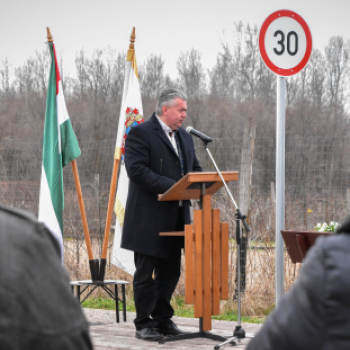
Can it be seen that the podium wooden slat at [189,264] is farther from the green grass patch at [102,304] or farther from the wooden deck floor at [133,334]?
the green grass patch at [102,304]

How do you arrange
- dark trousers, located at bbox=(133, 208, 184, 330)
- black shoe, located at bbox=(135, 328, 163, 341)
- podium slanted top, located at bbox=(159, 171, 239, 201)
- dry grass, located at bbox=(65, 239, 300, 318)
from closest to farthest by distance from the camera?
podium slanted top, located at bbox=(159, 171, 239, 201) → black shoe, located at bbox=(135, 328, 163, 341) → dark trousers, located at bbox=(133, 208, 184, 330) → dry grass, located at bbox=(65, 239, 300, 318)

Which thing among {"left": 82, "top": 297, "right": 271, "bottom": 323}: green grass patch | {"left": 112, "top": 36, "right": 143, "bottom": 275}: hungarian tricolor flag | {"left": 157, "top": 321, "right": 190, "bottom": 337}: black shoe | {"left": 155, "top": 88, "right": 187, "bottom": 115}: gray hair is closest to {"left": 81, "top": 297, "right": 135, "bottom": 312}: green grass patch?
{"left": 82, "top": 297, "right": 271, "bottom": 323}: green grass patch

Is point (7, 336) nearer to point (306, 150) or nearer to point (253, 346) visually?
point (253, 346)

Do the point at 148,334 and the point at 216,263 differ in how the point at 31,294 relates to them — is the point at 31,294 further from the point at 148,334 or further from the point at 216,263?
the point at 148,334

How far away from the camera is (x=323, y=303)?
0.82m

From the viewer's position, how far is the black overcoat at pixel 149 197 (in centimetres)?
460

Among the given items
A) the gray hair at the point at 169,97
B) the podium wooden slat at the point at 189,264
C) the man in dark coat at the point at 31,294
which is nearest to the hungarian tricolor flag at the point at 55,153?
the gray hair at the point at 169,97

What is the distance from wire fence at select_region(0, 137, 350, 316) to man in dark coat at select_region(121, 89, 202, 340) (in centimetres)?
136

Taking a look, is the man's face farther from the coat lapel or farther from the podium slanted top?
the podium slanted top

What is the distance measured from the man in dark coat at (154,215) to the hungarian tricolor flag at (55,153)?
1.12m

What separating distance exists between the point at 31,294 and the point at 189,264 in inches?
140

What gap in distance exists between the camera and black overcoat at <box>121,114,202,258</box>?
4.60m

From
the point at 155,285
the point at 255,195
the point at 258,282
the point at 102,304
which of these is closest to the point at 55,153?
the point at 155,285

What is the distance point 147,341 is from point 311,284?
12.8ft
